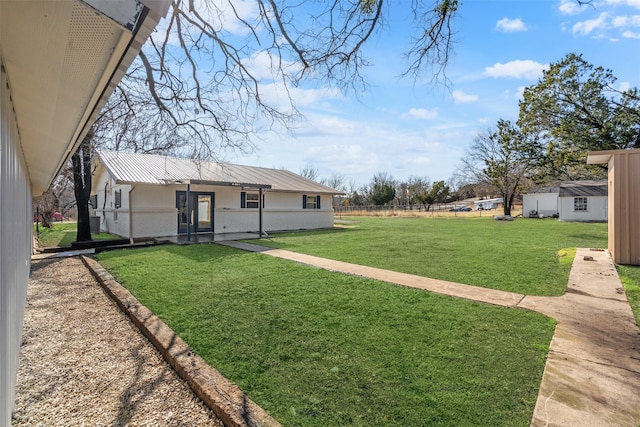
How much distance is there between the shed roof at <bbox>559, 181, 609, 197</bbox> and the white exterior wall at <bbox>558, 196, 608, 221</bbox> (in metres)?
0.35

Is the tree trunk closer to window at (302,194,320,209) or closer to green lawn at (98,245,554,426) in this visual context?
green lawn at (98,245,554,426)

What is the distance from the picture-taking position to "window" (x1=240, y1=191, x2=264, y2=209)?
1756cm

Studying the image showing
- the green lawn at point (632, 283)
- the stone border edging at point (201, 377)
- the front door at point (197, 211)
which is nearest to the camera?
the stone border edging at point (201, 377)

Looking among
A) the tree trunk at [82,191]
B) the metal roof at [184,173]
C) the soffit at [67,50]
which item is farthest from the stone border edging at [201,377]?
the tree trunk at [82,191]

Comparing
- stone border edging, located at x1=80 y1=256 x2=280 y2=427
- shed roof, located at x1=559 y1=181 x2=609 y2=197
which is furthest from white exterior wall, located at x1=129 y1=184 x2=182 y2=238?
shed roof, located at x1=559 y1=181 x2=609 y2=197

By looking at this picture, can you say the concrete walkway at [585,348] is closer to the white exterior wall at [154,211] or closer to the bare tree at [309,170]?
the white exterior wall at [154,211]

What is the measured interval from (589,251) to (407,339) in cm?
959

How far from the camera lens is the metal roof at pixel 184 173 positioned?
13.6 metres

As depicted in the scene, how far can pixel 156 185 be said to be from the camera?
14.2 m

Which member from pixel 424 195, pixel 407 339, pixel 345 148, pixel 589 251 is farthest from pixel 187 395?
pixel 424 195

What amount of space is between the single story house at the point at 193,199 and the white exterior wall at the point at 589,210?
2106 centimetres

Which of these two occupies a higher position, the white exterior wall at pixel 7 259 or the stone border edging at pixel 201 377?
the white exterior wall at pixel 7 259

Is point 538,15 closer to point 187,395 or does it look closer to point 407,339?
point 407,339

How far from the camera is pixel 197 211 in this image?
16094mm
